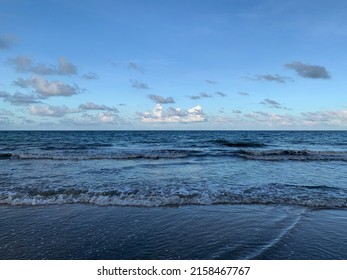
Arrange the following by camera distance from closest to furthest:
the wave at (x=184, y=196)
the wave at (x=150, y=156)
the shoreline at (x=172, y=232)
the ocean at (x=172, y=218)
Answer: the shoreline at (x=172, y=232), the ocean at (x=172, y=218), the wave at (x=184, y=196), the wave at (x=150, y=156)

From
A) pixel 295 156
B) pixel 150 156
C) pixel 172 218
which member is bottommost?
pixel 172 218

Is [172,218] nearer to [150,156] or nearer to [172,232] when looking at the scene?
[172,232]

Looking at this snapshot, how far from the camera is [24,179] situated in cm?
1309

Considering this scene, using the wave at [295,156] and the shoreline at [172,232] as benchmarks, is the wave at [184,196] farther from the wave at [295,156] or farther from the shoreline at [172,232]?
the wave at [295,156]

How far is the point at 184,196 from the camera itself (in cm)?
996

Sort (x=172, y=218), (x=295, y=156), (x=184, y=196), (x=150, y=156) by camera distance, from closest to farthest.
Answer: (x=172, y=218) → (x=184, y=196) → (x=150, y=156) → (x=295, y=156)

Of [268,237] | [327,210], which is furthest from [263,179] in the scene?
[268,237]

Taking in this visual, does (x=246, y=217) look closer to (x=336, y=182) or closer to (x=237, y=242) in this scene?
(x=237, y=242)

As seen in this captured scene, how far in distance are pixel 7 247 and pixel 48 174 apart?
965 centimetres

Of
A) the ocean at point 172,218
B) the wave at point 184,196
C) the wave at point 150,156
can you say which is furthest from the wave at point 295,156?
the wave at point 184,196

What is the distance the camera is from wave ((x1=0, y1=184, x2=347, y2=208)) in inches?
362

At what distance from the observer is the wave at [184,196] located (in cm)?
920

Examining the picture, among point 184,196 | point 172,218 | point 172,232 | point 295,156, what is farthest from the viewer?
point 295,156

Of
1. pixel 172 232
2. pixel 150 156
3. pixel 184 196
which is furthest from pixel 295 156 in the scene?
pixel 172 232
